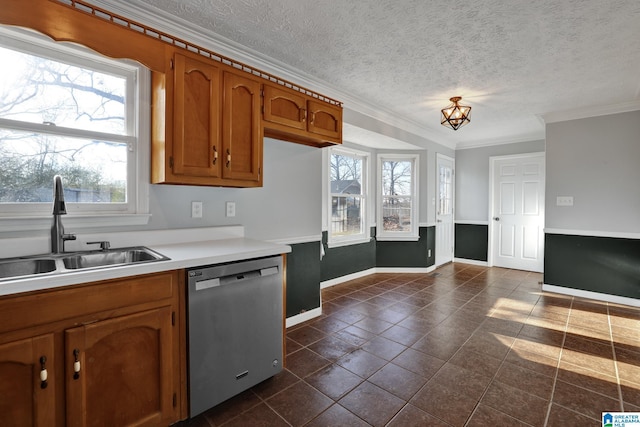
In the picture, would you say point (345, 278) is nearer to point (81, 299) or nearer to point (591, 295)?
point (591, 295)

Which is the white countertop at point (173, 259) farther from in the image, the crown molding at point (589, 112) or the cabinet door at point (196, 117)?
the crown molding at point (589, 112)

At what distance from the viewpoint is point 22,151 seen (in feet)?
5.64

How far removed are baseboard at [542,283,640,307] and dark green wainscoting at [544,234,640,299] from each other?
1.5 inches

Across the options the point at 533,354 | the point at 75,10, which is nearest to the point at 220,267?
the point at 75,10

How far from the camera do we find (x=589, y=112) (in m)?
3.89

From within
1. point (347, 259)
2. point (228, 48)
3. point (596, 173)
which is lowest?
point (347, 259)

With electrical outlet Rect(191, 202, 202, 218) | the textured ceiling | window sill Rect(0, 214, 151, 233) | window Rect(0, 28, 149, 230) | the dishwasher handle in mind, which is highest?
the textured ceiling

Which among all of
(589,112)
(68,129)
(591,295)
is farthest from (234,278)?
(589,112)

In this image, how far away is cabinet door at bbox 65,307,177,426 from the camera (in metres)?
1.30

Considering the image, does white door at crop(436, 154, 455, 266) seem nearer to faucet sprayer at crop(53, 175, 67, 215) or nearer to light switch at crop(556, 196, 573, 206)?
light switch at crop(556, 196, 573, 206)

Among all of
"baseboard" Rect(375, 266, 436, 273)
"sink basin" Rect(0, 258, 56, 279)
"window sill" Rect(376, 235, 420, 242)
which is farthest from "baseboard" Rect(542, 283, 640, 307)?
"sink basin" Rect(0, 258, 56, 279)

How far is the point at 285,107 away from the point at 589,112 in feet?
13.1

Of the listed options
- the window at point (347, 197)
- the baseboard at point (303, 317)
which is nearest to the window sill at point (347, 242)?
the window at point (347, 197)

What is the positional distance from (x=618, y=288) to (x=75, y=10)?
18.7 feet
